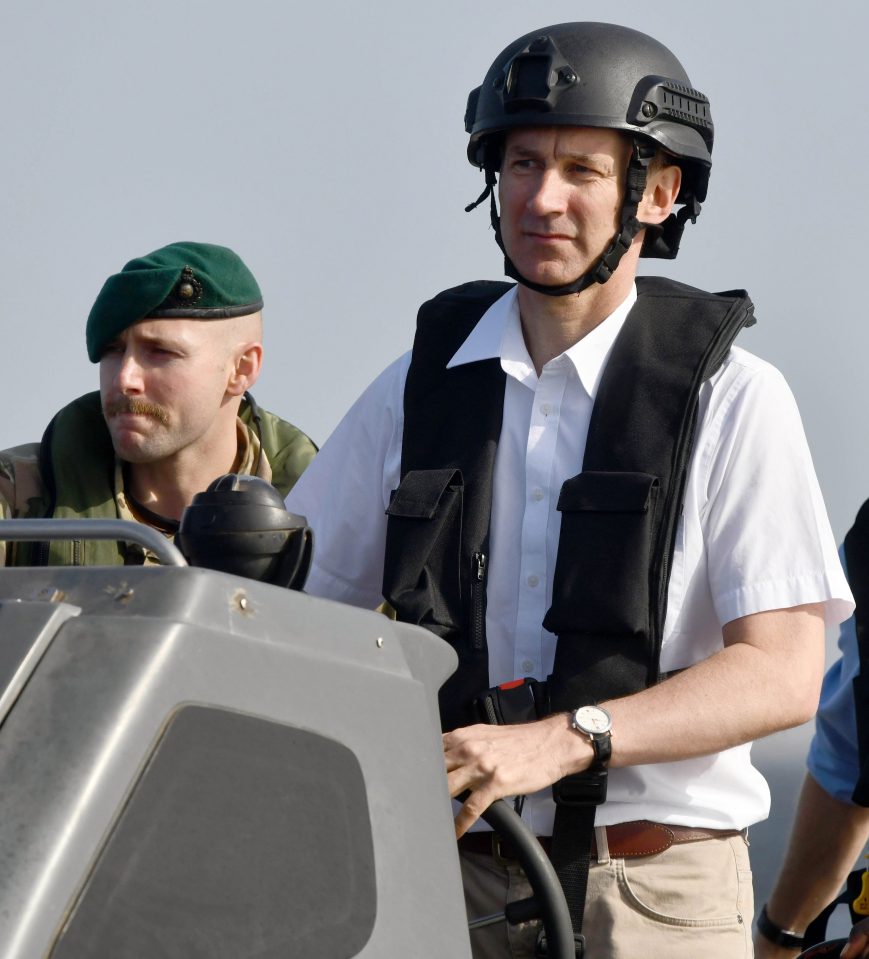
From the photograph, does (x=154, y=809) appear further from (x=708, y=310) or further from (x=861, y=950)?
(x=861, y=950)

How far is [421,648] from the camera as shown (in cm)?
183

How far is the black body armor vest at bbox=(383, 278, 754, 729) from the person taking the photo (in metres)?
2.83

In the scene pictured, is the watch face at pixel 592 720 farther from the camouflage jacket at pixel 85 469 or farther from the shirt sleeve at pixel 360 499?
the camouflage jacket at pixel 85 469

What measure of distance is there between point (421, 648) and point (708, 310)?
1500 millimetres

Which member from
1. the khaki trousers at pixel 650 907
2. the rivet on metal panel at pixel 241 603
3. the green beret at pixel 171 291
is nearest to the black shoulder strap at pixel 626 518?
the khaki trousers at pixel 650 907

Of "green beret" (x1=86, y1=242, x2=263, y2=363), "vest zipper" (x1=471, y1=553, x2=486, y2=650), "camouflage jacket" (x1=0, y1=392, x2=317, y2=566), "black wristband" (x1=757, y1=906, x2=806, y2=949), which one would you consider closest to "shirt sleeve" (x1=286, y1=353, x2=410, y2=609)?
"vest zipper" (x1=471, y1=553, x2=486, y2=650)

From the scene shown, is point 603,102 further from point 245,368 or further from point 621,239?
point 245,368

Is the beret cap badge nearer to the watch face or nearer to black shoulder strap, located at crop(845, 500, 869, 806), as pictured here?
black shoulder strap, located at crop(845, 500, 869, 806)

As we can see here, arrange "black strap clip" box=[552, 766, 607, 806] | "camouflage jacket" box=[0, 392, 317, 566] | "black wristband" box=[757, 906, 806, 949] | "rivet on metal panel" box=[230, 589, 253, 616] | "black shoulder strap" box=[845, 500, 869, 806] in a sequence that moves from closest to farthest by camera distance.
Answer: "rivet on metal panel" box=[230, 589, 253, 616], "black strap clip" box=[552, 766, 607, 806], "black shoulder strap" box=[845, 500, 869, 806], "camouflage jacket" box=[0, 392, 317, 566], "black wristband" box=[757, 906, 806, 949]

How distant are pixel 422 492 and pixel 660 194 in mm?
829

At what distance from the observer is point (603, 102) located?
319 centimetres

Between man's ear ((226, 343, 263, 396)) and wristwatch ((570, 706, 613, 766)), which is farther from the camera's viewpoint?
man's ear ((226, 343, 263, 396))

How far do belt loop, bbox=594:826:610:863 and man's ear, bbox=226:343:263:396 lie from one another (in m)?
2.22

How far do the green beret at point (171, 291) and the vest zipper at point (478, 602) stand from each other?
6.08 feet
